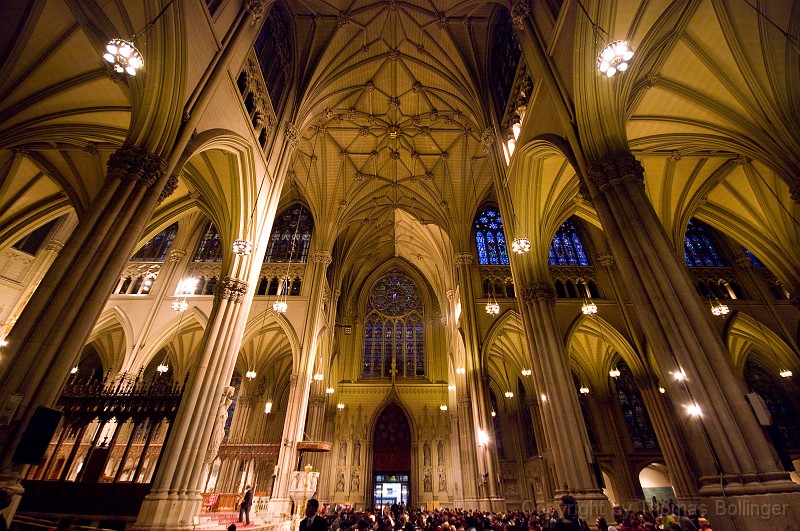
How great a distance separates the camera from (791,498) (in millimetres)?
4262

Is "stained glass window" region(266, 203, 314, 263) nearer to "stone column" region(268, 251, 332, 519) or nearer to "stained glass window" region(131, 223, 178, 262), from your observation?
"stone column" region(268, 251, 332, 519)

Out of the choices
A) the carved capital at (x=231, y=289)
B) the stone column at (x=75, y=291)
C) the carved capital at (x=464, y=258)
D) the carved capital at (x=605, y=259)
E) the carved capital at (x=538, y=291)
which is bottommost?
the stone column at (x=75, y=291)

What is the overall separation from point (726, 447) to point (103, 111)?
1593cm

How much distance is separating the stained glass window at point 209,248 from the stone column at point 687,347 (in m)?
19.5

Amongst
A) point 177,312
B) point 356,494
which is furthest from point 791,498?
Result: point 356,494

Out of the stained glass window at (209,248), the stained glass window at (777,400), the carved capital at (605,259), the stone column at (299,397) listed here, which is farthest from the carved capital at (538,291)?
the stained glass window at (209,248)

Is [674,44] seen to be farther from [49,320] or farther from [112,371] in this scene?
[112,371]

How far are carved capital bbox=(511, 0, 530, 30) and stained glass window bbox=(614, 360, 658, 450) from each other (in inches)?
722

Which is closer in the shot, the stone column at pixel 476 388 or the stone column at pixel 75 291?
the stone column at pixel 75 291

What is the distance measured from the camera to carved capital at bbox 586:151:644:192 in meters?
7.12

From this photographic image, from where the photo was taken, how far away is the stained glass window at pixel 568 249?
19.7m

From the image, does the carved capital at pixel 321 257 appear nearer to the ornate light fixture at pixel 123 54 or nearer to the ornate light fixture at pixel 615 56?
the ornate light fixture at pixel 123 54

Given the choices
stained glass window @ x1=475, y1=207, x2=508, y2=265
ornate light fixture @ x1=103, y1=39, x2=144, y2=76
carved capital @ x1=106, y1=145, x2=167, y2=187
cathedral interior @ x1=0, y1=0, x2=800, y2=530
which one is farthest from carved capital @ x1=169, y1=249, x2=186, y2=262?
stained glass window @ x1=475, y1=207, x2=508, y2=265

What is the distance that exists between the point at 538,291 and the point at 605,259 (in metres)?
9.25
